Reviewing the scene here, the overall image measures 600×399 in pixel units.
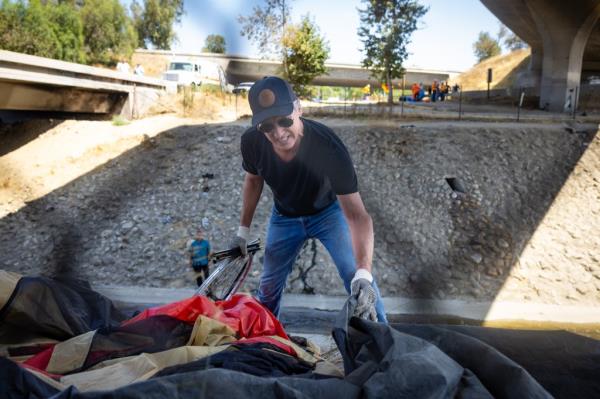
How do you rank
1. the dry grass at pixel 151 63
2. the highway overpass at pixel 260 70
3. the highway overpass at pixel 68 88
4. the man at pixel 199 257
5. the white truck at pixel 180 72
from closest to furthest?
the highway overpass at pixel 260 70, the man at pixel 199 257, the highway overpass at pixel 68 88, the white truck at pixel 180 72, the dry grass at pixel 151 63

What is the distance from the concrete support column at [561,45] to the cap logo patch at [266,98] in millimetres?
19790

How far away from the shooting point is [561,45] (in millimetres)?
21656

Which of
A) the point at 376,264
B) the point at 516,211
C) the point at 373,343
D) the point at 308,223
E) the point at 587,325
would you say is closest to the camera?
the point at 373,343

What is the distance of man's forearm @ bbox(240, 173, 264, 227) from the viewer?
3.93 metres

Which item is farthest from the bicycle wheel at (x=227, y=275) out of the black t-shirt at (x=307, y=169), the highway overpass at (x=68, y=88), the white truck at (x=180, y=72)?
the white truck at (x=180, y=72)

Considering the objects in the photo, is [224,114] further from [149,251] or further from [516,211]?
[516,211]

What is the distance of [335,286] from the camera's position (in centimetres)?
666

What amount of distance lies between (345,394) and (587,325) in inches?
215

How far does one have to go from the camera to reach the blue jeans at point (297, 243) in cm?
358

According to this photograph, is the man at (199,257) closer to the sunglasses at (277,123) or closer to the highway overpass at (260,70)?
the highway overpass at (260,70)

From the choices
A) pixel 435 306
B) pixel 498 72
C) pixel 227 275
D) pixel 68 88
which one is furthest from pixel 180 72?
pixel 498 72

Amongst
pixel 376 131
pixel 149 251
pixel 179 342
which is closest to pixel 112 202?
pixel 149 251

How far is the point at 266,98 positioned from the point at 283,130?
0.23 meters

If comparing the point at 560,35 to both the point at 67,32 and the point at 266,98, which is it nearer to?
the point at 67,32
